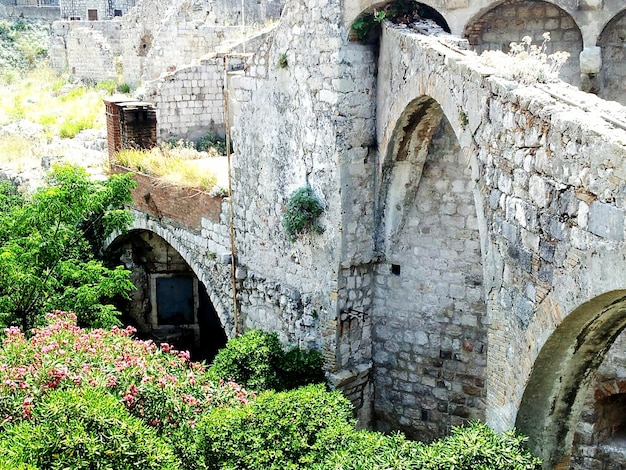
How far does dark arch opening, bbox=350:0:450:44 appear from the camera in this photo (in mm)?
8391

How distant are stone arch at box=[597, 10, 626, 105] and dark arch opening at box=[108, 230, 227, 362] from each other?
9.57 meters

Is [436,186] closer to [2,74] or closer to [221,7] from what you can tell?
[221,7]

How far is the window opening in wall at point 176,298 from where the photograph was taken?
15.7 metres

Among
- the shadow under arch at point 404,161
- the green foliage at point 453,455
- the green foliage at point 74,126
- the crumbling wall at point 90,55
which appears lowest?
the green foliage at point 453,455

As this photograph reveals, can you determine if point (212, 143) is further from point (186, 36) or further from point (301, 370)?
point (301, 370)

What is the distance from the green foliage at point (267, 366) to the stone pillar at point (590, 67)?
4448mm

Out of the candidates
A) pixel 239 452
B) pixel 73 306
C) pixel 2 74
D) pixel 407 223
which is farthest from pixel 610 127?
pixel 2 74

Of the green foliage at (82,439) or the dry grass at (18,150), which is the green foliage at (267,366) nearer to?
the green foliage at (82,439)

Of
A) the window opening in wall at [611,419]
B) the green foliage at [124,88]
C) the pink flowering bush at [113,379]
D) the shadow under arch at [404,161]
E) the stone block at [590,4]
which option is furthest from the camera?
the green foliage at [124,88]

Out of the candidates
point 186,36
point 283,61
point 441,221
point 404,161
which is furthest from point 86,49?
point 441,221

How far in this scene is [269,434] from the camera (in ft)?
22.2

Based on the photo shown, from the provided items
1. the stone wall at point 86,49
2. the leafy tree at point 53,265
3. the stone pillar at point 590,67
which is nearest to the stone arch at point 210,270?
the leafy tree at point 53,265

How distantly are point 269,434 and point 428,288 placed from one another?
3.25m

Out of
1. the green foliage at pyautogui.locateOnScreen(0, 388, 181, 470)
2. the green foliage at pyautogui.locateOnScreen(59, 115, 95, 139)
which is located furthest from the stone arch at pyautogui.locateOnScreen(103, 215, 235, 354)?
the green foliage at pyautogui.locateOnScreen(59, 115, 95, 139)
